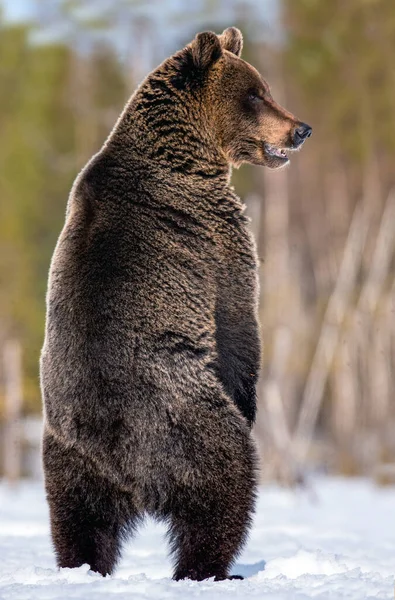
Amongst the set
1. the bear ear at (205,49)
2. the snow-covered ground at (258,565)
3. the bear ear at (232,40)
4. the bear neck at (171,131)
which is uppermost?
the bear ear at (232,40)

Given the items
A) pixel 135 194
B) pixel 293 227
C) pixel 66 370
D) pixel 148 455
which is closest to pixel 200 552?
pixel 148 455

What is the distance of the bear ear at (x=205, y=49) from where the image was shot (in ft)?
17.0

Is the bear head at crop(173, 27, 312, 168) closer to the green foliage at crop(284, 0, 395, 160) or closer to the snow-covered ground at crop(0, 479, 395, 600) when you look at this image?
the snow-covered ground at crop(0, 479, 395, 600)

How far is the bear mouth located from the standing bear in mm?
463

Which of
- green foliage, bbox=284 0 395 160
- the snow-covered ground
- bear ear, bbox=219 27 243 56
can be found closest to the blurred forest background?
green foliage, bbox=284 0 395 160

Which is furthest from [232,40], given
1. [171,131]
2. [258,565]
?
[258,565]

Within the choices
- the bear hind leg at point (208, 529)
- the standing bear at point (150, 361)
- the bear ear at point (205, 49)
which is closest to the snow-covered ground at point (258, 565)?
the bear hind leg at point (208, 529)

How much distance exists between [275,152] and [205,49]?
0.63 metres

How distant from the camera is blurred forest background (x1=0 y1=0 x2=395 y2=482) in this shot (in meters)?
23.3

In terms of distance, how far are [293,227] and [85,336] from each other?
2502 cm

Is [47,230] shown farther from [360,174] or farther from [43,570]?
[43,570]

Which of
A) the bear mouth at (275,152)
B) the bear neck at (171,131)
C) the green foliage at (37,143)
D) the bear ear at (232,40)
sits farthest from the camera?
the green foliage at (37,143)

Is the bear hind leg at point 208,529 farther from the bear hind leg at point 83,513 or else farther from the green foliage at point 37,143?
the green foliage at point 37,143

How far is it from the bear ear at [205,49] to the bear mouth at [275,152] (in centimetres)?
49
